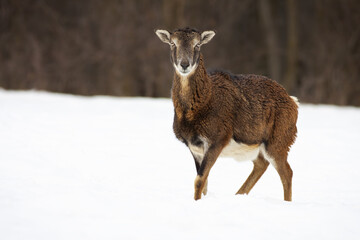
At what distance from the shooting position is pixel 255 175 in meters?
7.93

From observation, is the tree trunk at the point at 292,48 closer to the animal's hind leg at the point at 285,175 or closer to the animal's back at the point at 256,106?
the animal's back at the point at 256,106

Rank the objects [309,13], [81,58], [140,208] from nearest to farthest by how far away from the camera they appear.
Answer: [140,208] < [81,58] < [309,13]

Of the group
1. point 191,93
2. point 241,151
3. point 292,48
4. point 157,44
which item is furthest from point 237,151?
point 292,48

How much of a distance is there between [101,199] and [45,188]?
0.98 m

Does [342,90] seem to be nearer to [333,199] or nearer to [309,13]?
[309,13]

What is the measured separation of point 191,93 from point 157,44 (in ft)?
54.8

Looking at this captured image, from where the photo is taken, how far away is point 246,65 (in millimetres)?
26469

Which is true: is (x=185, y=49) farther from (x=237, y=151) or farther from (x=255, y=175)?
(x=255, y=175)

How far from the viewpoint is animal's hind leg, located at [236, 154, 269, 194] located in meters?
7.91

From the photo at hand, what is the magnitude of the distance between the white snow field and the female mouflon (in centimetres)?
56

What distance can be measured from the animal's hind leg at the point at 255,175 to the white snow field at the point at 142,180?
40 cm

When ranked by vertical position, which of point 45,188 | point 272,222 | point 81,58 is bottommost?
point 81,58

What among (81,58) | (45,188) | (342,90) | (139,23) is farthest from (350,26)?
(45,188)

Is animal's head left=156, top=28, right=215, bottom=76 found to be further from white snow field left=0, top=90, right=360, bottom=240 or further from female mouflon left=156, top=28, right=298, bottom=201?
white snow field left=0, top=90, right=360, bottom=240
